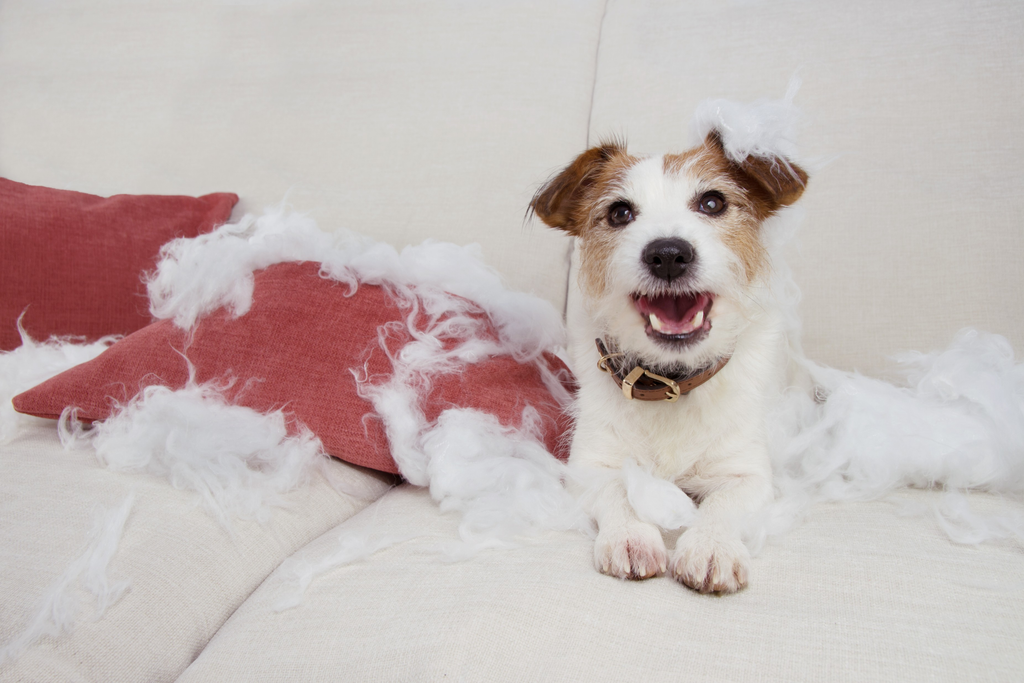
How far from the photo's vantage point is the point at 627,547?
38.0 inches

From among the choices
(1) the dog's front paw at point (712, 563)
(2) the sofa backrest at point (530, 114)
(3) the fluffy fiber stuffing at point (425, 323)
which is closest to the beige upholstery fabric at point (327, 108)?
(2) the sofa backrest at point (530, 114)

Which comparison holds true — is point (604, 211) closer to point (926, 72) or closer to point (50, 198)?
point (926, 72)

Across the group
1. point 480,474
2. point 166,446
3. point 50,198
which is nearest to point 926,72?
point 480,474

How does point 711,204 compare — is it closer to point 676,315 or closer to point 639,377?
point 676,315

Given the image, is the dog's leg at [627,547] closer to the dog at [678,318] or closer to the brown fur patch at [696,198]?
the dog at [678,318]

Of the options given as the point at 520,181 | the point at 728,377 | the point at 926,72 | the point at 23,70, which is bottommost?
the point at 728,377

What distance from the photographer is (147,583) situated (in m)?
0.94

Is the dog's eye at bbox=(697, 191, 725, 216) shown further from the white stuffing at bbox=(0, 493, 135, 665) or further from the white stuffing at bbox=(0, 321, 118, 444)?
the white stuffing at bbox=(0, 321, 118, 444)

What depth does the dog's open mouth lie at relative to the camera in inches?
46.4

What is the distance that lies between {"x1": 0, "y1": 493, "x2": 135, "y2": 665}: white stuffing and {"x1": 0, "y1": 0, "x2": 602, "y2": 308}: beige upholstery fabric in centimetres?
120

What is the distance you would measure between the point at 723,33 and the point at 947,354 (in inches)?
43.8

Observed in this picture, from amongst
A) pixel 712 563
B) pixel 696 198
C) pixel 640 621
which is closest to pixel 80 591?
pixel 640 621

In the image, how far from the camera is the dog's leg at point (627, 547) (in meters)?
0.95

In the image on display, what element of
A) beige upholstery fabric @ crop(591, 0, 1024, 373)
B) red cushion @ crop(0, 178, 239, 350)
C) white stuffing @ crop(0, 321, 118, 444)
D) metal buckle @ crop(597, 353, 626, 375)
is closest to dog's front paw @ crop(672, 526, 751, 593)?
metal buckle @ crop(597, 353, 626, 375)
